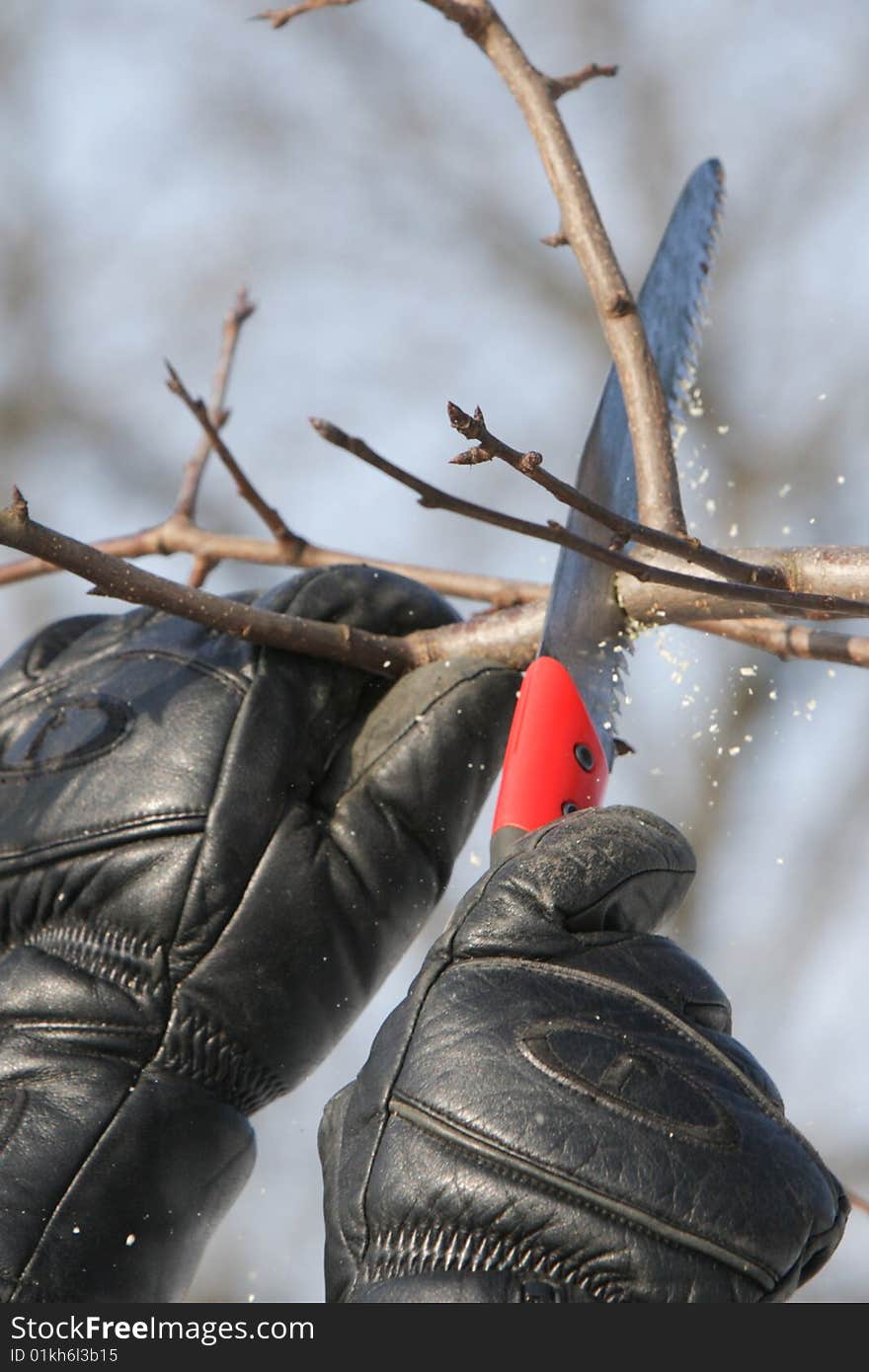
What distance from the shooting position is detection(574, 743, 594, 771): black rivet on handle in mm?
1303

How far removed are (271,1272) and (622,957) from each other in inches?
150

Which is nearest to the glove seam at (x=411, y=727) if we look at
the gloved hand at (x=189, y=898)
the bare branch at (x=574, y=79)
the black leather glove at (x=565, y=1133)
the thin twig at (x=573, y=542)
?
the gloved hand at (x=189, y=898)

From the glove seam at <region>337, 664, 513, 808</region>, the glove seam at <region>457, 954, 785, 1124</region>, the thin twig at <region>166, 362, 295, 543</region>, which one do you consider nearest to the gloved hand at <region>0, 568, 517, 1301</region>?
the glove seam at <region>337, 664, 513, 808</region>

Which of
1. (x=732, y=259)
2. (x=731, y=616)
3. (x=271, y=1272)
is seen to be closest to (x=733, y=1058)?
(x=731, y=616)

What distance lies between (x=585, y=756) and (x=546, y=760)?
0.16ft

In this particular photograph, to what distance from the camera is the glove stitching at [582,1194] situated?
3.03 feet

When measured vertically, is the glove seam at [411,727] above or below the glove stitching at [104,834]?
above

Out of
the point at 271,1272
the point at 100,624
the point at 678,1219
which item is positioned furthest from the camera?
the point at 271,1272

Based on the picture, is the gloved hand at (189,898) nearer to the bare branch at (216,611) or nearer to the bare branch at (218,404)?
the bare branch at (216,611)

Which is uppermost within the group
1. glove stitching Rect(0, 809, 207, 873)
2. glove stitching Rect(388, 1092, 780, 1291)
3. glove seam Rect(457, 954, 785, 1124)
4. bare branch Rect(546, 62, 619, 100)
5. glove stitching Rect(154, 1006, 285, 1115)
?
bare branch Rect(546, 62, 619, 100)

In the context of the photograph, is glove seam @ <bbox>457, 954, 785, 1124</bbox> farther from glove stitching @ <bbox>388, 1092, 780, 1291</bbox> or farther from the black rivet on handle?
the black rivet on handle

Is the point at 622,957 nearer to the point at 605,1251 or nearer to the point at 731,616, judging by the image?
the point at 605,1251

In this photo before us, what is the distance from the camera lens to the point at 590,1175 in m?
0.95

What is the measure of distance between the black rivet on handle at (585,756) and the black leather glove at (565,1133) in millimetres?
196
